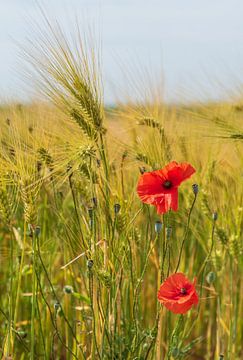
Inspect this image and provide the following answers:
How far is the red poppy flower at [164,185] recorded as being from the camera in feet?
4.27

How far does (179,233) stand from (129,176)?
53 cm

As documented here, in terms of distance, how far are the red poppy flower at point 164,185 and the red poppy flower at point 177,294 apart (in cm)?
14

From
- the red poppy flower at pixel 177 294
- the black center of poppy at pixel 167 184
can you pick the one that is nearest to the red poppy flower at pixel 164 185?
the black center of poppy at pixel 167 184

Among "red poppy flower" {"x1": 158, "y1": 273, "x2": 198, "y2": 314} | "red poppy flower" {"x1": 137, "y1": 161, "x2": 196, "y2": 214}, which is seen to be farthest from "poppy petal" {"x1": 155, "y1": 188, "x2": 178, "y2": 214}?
"red poppy flower" {"x1": 158, "y1": 273, "x2": 198, "y2": 314}

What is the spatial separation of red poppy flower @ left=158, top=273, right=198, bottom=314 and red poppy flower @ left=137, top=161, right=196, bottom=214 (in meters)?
0.14

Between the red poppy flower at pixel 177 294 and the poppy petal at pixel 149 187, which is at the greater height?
the poppy petal at pixel 149 187

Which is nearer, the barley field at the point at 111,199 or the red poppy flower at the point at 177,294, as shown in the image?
the red poppy flower at the point at 177,294

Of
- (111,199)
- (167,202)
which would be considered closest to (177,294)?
(167,202)

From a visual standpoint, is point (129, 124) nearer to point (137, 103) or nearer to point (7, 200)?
point (137, 103)

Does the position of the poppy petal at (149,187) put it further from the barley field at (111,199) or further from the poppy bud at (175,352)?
the poppy bud at (175,352)

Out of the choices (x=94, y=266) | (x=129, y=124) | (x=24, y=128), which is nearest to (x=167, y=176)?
(x=94, y=266)

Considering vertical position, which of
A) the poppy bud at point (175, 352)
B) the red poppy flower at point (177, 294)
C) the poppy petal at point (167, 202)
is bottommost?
the poppy bud at point (175, 352)

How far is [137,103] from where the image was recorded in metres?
1.89

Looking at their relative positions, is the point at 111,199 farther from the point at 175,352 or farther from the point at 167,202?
the point at 175,352
